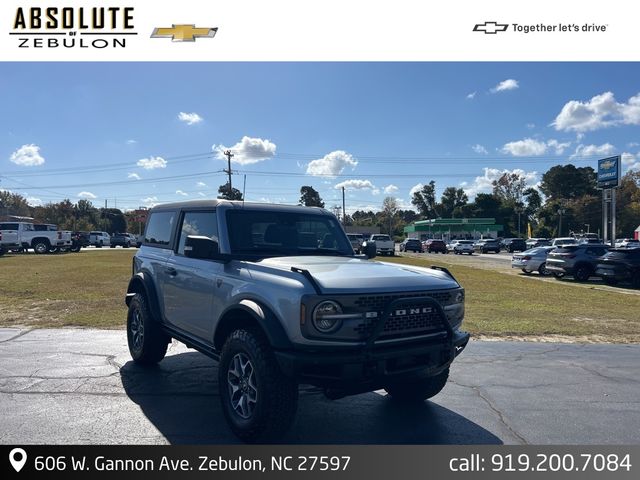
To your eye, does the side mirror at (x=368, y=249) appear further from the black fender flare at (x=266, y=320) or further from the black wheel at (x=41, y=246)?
the black wheel at (x=41, y=246)

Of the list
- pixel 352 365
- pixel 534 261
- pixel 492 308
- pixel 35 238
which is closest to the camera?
pixel 352 365

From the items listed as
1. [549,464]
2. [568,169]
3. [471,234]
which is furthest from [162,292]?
[568,169]

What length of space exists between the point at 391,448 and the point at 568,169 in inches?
4336

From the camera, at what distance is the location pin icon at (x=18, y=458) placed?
339 cm

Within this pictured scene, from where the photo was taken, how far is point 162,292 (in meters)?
5.34

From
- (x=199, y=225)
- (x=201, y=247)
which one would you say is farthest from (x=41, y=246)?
(x=201, y=247)

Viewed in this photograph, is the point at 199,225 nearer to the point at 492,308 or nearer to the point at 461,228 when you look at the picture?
the point at 492,308

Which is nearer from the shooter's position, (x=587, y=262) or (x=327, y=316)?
(x=327, y=316)

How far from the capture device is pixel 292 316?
336cm

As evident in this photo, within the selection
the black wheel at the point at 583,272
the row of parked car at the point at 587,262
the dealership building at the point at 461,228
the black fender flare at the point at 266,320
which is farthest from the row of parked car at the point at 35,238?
the dealership building at the point at 461,228
